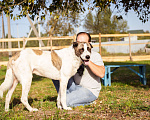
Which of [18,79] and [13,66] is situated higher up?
[13,66]

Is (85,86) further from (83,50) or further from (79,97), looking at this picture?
(83,50)

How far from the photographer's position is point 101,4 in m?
6.25

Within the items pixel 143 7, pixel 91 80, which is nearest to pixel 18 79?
pixel 91 80

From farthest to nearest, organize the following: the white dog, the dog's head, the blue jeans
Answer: the blue jeans, the white dog, the dog's head

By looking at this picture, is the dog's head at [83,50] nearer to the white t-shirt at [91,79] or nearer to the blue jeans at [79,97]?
the white t-shirt at [91,79]

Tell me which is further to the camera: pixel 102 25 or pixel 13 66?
pixel 102 25

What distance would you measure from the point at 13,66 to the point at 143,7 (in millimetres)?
5892

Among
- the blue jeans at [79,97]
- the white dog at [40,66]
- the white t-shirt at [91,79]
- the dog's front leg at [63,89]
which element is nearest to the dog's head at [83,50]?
the white dog at [40,66]

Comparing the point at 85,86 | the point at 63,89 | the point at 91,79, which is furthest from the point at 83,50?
the point at 85,86

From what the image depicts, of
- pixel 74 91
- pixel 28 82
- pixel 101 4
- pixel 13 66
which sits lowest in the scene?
pixel 74 91

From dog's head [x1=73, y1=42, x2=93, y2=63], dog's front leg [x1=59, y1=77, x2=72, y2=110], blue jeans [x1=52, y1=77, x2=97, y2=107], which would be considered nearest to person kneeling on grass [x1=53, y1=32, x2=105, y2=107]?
blue jeans [x1=52, y1=77, x2=97, y2=107]

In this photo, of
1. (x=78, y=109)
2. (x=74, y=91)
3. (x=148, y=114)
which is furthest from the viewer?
(x=74, y=91)

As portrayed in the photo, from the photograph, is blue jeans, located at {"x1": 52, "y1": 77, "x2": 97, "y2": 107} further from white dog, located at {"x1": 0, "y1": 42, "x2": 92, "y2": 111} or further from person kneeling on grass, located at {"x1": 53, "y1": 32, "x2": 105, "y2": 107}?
white dog, located at {"x1": 0, "y1": 42, "x2": 92, "y2": 111}

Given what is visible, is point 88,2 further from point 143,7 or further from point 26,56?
point 26,56
